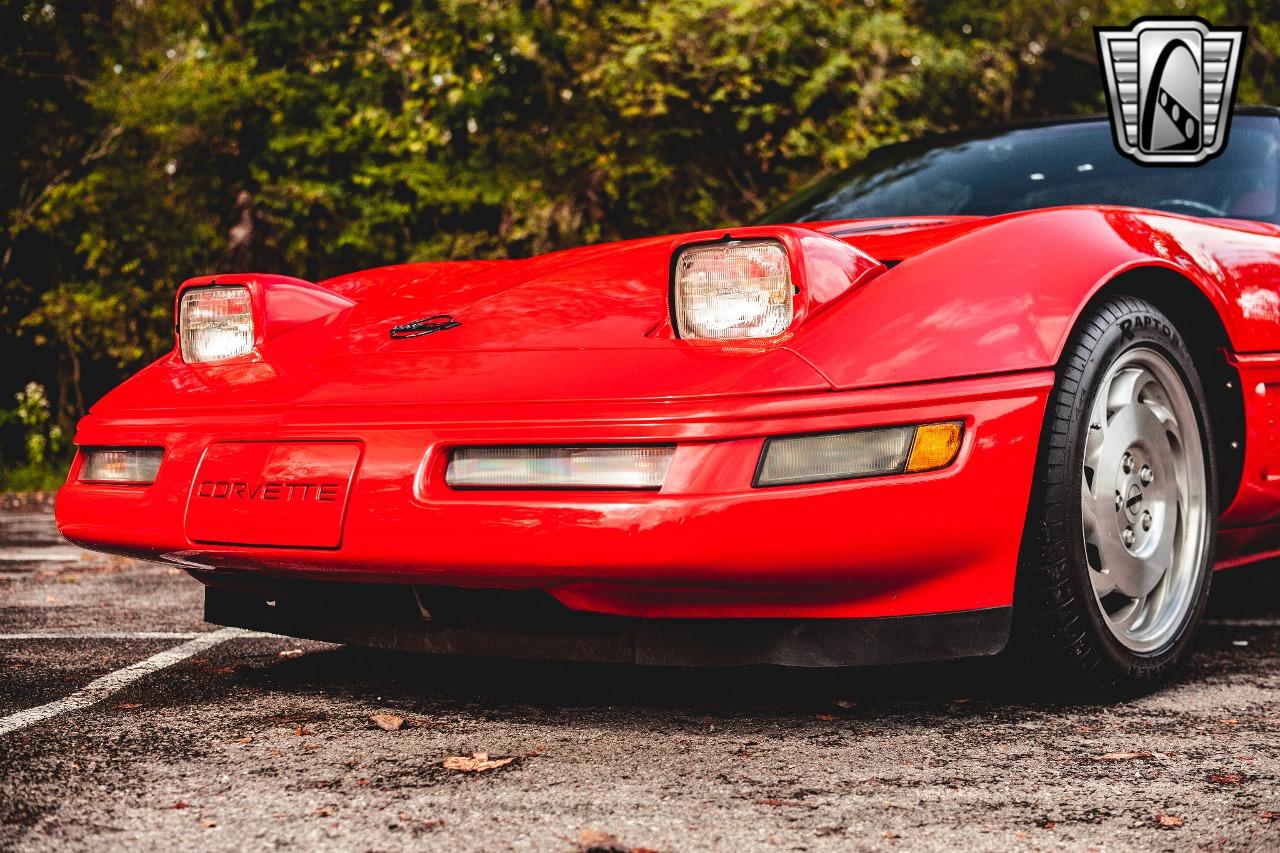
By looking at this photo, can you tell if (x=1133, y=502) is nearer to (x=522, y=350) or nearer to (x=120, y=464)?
(x=522, y=350)

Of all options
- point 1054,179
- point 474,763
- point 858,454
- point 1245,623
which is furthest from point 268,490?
point 1245,623

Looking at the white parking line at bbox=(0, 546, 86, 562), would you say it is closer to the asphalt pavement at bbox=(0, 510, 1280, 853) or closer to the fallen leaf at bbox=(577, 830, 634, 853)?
the asphalt pavement at bbox=(0, 510, 1280, 853)

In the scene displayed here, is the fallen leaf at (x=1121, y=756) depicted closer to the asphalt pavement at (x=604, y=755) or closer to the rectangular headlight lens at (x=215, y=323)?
the asphalt pavement at (x=604, y=755)

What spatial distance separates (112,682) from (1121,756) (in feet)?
6.46

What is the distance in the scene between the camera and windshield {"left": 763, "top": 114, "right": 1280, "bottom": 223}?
357cm

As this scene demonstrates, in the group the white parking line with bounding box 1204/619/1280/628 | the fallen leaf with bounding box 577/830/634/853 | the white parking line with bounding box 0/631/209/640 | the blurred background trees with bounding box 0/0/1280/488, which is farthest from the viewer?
the blurred background trees with bounding box 0/0/1280/488

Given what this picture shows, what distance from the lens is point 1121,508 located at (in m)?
2.75

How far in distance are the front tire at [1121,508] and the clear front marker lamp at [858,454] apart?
28 cm

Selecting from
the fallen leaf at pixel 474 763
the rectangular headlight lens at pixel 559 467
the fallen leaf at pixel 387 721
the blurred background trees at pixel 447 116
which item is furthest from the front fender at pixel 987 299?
the blurred background trees at pixel 447 116

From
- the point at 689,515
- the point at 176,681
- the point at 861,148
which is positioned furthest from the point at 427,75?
the point at 689,515

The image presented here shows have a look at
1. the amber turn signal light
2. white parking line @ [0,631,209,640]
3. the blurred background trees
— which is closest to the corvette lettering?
the amber turn signal light

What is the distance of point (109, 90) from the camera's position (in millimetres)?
11609

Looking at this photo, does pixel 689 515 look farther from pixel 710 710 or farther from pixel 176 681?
pixel 176 681

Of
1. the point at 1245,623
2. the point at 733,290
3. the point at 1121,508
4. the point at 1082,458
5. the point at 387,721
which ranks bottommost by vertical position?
the point at 1245,623
